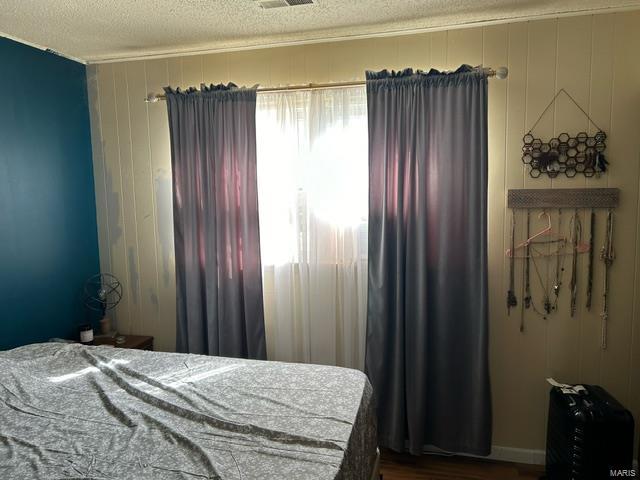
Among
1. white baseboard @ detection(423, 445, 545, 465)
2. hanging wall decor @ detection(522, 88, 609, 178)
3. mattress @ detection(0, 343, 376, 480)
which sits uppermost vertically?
hanging wall decor @ detection(522, 88, 609, 178)

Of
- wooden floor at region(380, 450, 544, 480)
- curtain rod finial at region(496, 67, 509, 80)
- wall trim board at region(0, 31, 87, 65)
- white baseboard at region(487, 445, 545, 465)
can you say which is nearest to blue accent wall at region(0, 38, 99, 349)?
wall trim board at region(0, 31, 87, 65)

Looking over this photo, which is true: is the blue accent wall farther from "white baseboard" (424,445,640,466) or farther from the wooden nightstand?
"white baseboard" (424,445,640,466)

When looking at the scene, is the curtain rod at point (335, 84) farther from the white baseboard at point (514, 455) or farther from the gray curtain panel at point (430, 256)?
the white baseboard at point (514, 455)

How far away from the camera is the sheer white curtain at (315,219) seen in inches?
102

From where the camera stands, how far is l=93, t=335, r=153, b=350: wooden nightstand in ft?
9.39

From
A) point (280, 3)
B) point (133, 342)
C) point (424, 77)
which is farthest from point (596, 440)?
point (133, 342)

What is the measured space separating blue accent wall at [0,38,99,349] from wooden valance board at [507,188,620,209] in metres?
2.85

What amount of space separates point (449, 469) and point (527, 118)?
210cm

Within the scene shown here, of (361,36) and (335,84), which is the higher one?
(361,36)

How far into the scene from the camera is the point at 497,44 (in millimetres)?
2408

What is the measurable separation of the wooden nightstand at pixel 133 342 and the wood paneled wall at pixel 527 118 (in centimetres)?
95

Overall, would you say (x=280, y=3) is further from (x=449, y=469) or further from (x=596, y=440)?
(x=449, y=469)

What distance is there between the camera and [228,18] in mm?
2316

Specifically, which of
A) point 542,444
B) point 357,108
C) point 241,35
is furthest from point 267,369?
point 241,35
